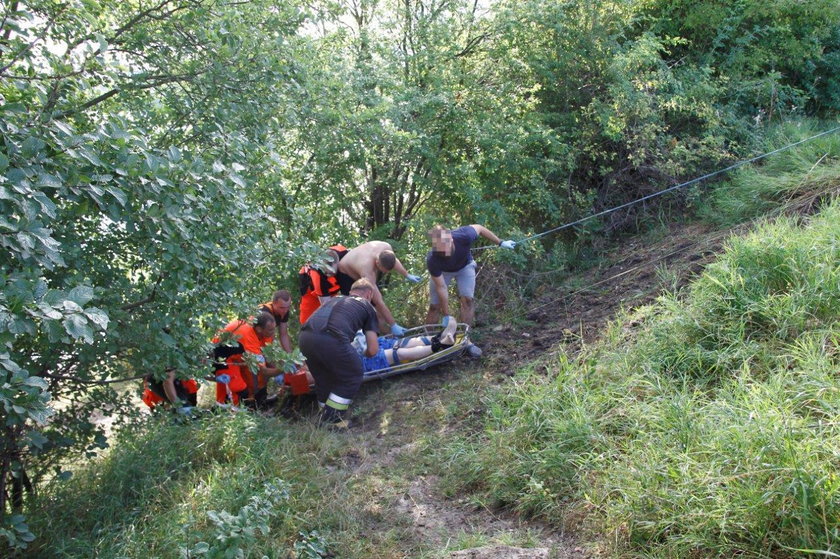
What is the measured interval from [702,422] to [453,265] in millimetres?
3846

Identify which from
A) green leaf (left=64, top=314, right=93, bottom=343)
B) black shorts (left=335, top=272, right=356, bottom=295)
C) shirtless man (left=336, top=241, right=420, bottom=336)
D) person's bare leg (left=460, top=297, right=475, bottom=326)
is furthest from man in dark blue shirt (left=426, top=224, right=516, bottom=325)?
green leaf (left=64, top=314, right=93, bottom=343)

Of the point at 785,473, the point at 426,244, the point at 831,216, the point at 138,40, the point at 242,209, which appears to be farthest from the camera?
the point at 426,244

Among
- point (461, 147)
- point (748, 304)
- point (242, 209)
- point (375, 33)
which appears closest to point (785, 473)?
point (748, 304)

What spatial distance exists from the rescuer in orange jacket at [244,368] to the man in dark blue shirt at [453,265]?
187 centimetres

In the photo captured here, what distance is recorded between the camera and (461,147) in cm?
877

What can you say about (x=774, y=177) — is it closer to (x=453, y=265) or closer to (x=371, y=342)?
(x=453, y=265)

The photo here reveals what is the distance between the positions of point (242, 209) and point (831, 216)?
4966 millimetres

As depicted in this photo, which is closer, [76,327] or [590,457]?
[76,327]

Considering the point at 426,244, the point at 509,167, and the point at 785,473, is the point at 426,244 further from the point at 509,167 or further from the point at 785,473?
the point at 785,473

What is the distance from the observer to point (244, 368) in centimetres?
703

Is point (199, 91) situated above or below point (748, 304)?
above

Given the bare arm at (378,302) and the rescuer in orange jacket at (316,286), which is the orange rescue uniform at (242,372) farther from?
the bare arm at (378,302)

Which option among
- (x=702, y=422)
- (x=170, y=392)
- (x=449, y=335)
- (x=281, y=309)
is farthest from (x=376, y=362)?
(x=702, y=422)

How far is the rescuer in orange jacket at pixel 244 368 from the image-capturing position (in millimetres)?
6633
